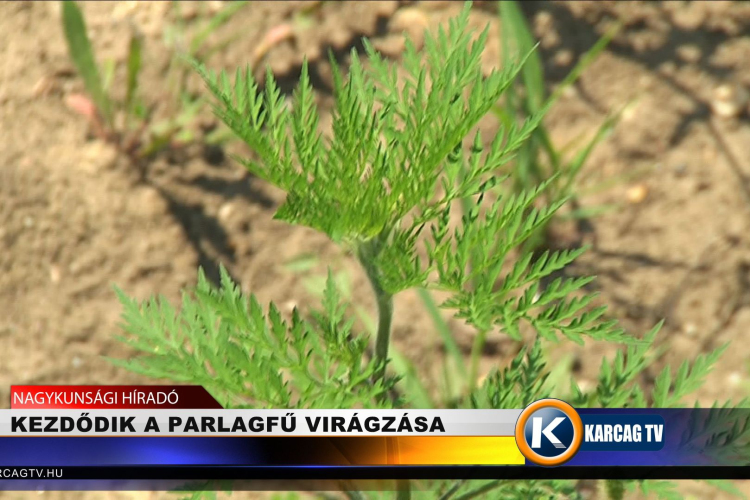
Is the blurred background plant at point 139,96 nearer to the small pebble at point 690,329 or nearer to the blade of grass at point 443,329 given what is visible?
the blade of grass at point 443,329

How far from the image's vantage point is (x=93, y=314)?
1.71 m

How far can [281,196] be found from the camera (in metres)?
1.84

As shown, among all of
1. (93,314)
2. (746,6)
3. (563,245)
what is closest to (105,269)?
(93,314)

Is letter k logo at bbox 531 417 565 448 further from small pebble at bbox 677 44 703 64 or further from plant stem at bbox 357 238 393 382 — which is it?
small pebble at bbox 677 44 703 64

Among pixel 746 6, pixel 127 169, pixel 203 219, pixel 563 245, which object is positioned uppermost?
pixel 746 6

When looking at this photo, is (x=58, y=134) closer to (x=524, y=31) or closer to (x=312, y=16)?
(x=312, y=16)

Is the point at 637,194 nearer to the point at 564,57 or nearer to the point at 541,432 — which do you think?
the point at 564,57

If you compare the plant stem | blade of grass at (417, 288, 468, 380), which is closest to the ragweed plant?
the plant stem

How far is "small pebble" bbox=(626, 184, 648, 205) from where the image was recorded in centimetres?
183

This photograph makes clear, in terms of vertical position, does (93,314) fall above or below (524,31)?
below

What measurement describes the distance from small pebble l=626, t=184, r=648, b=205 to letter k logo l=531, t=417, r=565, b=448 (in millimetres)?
772

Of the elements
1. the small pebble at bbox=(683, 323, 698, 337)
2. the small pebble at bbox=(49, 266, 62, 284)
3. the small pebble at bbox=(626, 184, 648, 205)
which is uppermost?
the small pebble at bbox=(626, 184, 648, 205)

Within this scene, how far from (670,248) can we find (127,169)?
1197 millimetres

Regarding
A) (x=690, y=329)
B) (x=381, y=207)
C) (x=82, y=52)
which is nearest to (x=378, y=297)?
(x=381, y=207)
